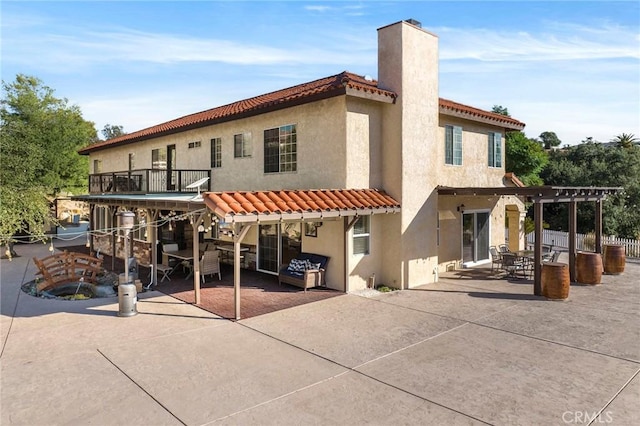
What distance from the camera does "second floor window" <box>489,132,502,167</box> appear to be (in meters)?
17.6

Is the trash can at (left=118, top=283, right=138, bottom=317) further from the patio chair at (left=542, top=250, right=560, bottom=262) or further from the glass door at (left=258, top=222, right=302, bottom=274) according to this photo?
the patio chair at (left=542, top=250, right=560, bottom=262)

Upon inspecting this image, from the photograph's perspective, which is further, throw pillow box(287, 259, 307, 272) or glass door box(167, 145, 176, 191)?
glass door box(167, 145, 176, 191)

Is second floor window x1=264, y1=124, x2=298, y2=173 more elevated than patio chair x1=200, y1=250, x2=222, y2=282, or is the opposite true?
second floor window x1=264, y1=124, x2=298, y2=173

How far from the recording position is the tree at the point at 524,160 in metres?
33.0

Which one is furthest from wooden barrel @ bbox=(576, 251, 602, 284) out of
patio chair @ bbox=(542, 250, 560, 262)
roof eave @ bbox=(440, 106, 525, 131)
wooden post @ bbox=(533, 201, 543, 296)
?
roof eave @ bbox=(440, 106, 525, 131)

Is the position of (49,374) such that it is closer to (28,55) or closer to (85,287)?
(85,287)

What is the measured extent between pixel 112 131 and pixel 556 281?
392ft

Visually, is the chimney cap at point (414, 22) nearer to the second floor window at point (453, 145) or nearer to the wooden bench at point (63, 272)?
the second floor window at point (453, 145)

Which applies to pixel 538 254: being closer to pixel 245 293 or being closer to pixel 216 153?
pixel 245 293

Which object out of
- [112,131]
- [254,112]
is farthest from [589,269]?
[112,131]

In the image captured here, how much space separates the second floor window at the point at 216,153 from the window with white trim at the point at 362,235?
7.48 metres

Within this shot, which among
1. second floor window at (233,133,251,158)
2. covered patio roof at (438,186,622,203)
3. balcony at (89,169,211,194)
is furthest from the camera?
balcony at (89,169,211,194)

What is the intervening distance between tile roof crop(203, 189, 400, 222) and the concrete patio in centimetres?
252

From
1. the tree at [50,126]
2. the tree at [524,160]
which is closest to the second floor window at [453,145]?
the tree at [524,160]
